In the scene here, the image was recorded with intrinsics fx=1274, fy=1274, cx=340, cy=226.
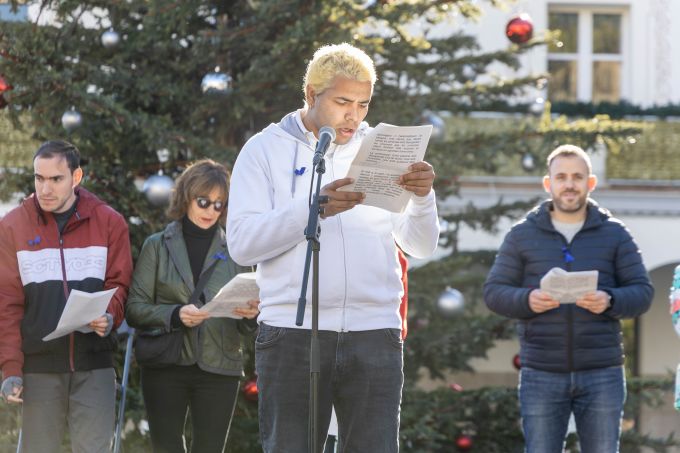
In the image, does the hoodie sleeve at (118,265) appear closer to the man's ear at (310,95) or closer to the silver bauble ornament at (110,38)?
the man's ear at (310,95)

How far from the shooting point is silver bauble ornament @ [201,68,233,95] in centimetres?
841

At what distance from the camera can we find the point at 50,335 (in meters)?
5.49

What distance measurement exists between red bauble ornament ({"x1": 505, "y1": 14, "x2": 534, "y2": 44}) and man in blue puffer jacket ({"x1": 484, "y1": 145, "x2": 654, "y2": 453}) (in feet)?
9.74

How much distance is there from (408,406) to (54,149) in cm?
395

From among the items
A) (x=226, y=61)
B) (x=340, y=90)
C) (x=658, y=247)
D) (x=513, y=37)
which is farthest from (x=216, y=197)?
(x=658, y=247)

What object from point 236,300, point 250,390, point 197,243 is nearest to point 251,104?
point 250,390

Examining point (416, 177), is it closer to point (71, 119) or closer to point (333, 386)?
point (333, 386)

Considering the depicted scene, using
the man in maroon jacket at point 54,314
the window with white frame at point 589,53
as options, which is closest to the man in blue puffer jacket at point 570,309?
the man in maroon jacket at point 54,314

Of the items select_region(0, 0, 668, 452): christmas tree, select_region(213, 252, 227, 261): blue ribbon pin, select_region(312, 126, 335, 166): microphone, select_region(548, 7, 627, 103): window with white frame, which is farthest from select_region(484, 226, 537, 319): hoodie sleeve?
select_region(548, 7, 627, 103): window with white frame

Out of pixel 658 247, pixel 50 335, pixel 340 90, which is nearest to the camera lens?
pixel 340 90

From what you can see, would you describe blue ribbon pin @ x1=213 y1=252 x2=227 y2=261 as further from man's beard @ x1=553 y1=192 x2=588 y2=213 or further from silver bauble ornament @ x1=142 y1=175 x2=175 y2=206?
silver bauble ornament @ x1=142 y1=175 x2=175 y2=206

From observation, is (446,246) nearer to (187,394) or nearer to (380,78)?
(380,78)

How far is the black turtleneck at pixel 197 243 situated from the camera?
6.21 m

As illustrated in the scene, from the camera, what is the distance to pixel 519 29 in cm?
919
